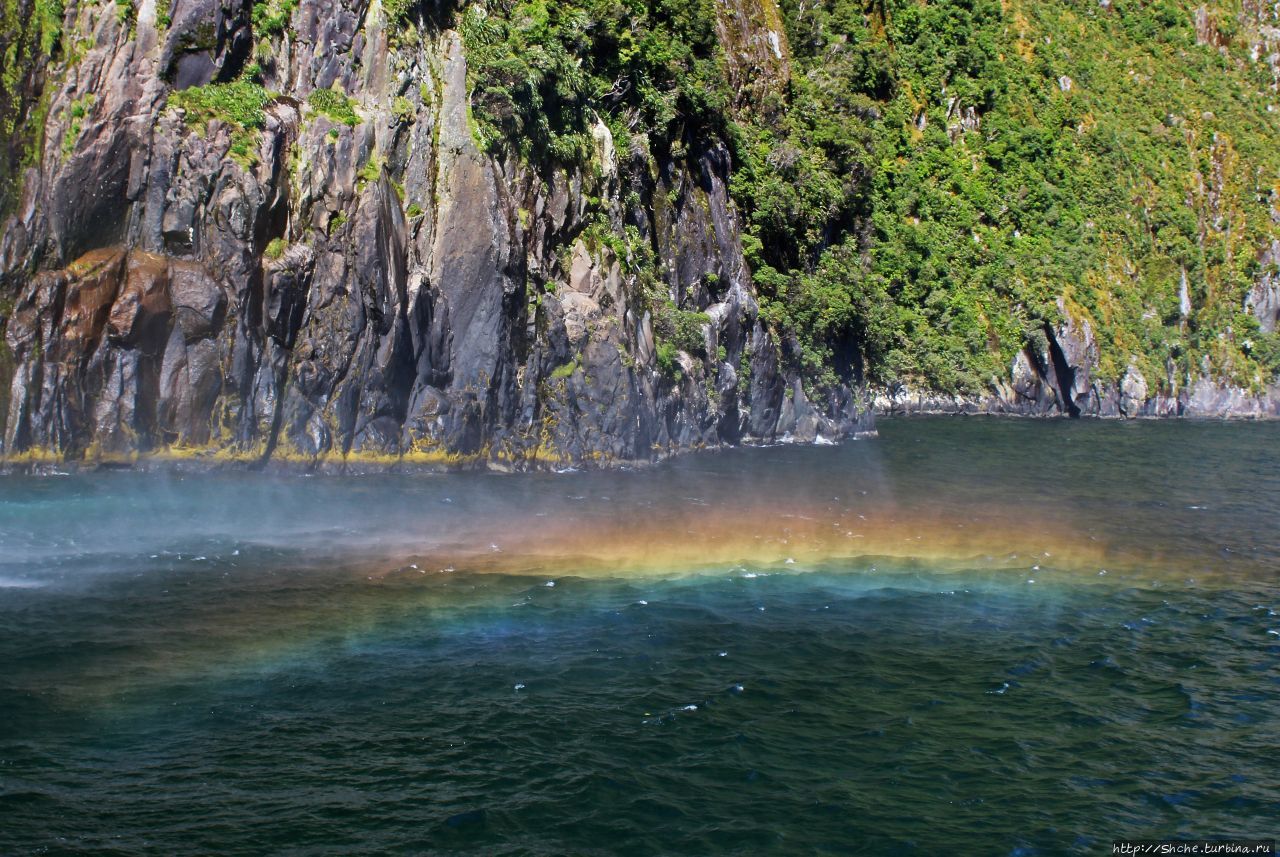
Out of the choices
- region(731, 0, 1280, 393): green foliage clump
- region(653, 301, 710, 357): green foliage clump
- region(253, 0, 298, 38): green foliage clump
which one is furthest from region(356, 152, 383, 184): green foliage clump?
region(731, 0, 1280, 393): green foliage clump

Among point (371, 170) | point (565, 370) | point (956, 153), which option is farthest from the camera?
point (956, 153)

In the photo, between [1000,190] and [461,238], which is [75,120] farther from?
[1000,190]

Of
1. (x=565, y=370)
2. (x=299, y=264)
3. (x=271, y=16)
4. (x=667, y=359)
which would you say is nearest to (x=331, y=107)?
(x=271, y=16)

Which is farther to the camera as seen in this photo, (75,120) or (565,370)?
(565,370)

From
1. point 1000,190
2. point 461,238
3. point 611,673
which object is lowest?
point 611,673

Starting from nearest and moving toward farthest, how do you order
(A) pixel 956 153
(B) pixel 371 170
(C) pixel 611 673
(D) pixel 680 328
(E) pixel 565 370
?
(C) pixel 611 673
(B) pixel 371 170
(E) pixel 565 370
(D) pixel 680 328
(A) pixel 956 153

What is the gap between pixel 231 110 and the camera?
1379 inches

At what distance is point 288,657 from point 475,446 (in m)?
18.9

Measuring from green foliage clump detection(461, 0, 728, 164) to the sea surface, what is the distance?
46.6 feet

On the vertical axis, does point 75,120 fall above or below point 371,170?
above

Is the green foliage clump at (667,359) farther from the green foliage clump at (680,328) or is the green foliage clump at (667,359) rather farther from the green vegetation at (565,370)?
the green vegetation at (565,370)

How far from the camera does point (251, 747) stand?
15672 millimetres

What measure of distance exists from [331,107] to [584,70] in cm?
1098

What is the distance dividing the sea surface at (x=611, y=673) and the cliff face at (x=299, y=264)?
9.05 feet
